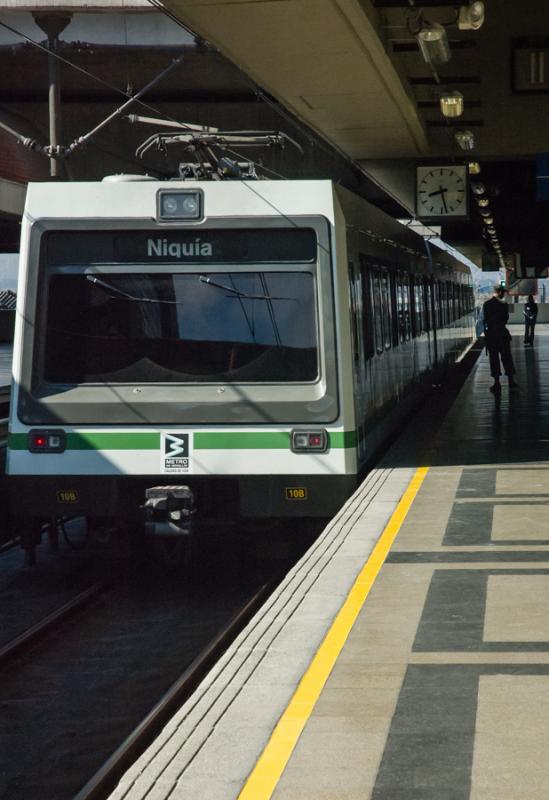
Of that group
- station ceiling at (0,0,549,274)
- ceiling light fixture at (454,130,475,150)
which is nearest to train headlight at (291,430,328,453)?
station ceiling at (0,0,549,274)

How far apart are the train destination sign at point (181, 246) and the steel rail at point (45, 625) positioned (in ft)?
8.16

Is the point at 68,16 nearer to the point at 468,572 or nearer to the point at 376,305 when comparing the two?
the point at 376,305

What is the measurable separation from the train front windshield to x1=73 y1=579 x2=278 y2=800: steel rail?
174 centimetres

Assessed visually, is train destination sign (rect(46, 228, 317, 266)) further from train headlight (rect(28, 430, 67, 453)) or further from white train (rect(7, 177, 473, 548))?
train headlight (rect(28, 430, 67, 453))

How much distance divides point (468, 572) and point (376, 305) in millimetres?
5522

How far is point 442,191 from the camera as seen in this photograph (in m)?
24.9

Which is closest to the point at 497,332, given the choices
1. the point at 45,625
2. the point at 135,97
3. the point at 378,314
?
the point at 135,97

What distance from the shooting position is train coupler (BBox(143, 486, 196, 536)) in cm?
1047

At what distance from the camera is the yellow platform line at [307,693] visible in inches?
194

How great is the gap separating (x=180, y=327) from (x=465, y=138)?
11631mm

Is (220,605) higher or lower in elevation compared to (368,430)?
lower

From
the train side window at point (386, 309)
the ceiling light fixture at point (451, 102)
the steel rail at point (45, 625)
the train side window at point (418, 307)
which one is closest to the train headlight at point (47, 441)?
the steel rail at point (45, 625)

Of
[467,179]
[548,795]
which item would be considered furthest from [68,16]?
[548,795]

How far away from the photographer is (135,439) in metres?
10.7
